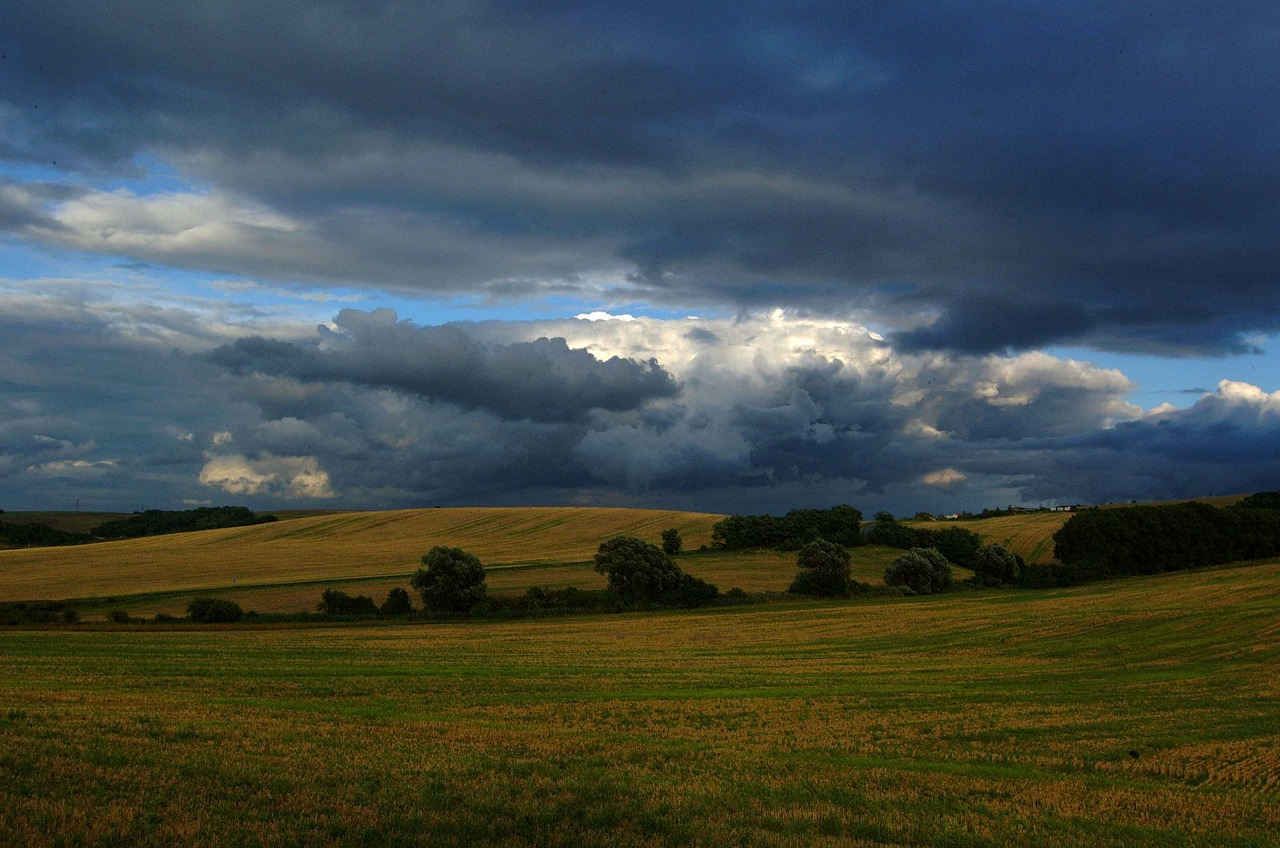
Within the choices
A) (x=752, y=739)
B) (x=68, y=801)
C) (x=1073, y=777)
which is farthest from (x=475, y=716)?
(x=1073, y=777)

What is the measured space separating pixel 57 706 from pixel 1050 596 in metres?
72.0

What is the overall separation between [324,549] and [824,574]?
73.5m

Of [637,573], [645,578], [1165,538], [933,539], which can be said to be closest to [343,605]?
Answer: [637,573]

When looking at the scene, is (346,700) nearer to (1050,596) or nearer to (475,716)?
(475,716)

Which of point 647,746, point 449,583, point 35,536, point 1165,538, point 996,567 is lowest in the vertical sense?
point 996,567

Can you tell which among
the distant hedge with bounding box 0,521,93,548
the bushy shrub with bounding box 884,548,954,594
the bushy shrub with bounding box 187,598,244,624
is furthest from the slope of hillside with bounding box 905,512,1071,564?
the distant hedge with bounding box 0,521,93,548

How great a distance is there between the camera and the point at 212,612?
225 feet

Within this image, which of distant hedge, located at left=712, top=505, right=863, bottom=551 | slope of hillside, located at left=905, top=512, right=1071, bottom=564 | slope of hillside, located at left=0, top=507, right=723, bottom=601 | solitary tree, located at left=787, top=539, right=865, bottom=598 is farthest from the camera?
distant hedge, located at left=712, top=505, right=863, bottom=551

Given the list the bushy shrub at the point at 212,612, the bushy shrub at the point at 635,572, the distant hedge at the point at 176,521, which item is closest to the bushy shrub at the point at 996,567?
the bushy shrub at the point at 635,572

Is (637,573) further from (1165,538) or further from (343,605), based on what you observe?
(1165,538)

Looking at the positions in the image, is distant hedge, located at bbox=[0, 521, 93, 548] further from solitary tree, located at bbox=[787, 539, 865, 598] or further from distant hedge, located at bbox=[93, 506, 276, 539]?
solitary tree, located at bbox=[787, 539, 865, 598]

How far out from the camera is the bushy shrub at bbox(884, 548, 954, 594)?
299 ft

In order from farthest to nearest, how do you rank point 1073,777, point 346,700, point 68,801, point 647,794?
1. point 346,700
2. point 1073,777
3. point 647,794
4. point 68,801

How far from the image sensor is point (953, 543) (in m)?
122
